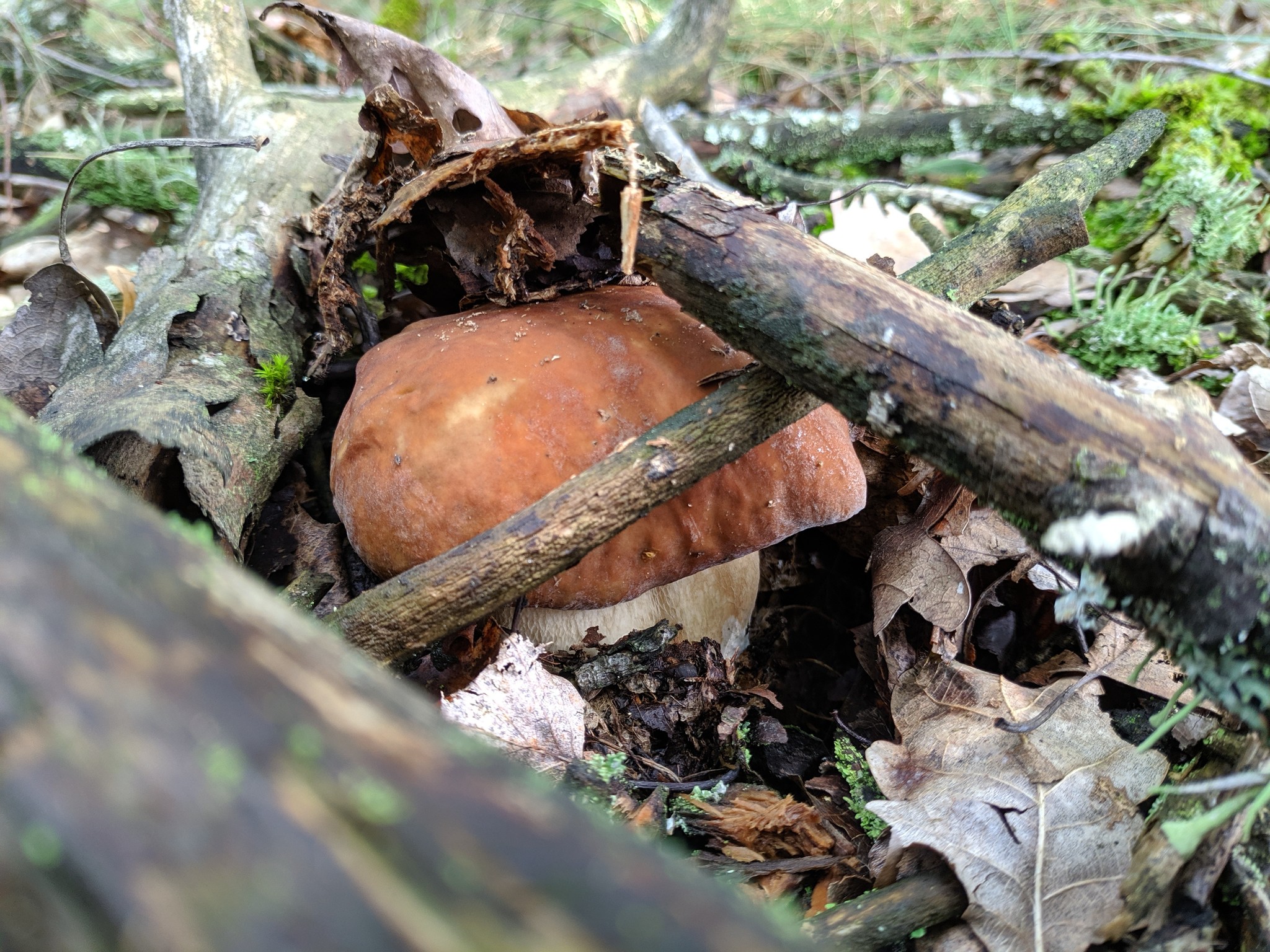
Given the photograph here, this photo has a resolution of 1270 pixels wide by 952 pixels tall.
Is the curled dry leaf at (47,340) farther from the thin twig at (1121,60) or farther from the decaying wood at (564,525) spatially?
the thin twig at (1121,60)

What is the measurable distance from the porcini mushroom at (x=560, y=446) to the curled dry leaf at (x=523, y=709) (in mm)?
140

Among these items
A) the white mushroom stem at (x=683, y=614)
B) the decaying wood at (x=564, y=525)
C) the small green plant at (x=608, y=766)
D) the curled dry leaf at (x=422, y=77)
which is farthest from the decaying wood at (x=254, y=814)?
the curled dry leaf at (x=422, y=77)

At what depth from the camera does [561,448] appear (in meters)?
1.59

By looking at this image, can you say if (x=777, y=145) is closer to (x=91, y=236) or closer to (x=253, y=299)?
(x=253, y=299)

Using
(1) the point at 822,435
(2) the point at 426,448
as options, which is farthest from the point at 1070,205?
(2) the point at 426,448

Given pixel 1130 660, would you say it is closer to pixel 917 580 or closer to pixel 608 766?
pixel 917 580

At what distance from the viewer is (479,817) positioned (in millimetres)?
543

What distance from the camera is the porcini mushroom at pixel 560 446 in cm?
159

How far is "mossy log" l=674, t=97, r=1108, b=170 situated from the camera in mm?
3434

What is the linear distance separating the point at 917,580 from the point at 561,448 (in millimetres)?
1016

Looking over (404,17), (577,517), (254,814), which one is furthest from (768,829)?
(404,17)

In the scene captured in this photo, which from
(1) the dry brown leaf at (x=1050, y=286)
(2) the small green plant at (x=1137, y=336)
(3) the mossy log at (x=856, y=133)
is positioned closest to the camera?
(2) the small green plant at (x=1137, y=336)

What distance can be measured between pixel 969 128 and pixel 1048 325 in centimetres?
120

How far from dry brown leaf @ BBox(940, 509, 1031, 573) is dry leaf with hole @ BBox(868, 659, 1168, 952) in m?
0.35
